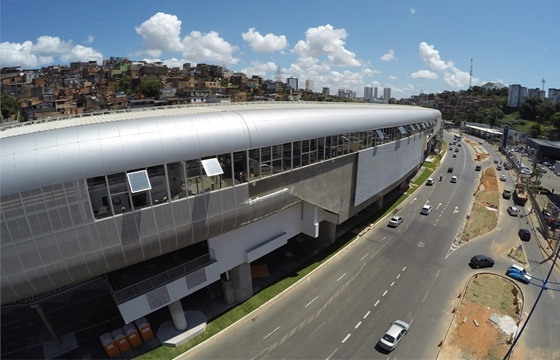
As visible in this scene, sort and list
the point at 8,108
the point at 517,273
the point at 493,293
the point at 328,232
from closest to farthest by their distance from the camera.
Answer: the point at 493,293, the point at 517,273, the point at 328,232, the point at 8,108

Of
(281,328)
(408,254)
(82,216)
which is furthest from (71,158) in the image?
(408,254)

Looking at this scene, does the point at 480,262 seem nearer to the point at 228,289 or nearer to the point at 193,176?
the point at 228,289

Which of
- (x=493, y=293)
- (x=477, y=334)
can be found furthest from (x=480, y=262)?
(x=477, y=334)

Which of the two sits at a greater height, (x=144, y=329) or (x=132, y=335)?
(x=144, y=329)

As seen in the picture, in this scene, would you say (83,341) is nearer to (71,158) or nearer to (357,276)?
(71,158)

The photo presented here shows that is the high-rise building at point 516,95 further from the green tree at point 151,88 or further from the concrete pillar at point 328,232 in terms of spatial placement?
the concrete pillar at point 328,232

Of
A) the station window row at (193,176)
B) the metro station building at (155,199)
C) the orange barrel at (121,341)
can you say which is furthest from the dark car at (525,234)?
the orange barrel at (121,341)
